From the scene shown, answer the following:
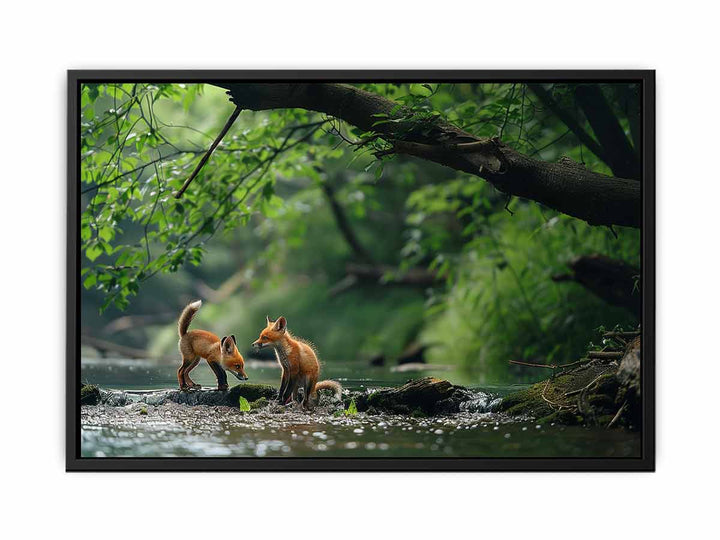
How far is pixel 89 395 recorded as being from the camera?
10.6ft

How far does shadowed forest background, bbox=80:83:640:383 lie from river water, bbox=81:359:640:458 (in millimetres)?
580

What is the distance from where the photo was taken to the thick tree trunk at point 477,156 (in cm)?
305

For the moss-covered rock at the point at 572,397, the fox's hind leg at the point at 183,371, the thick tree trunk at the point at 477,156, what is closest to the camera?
the thick tree trunk at the point at 477,156

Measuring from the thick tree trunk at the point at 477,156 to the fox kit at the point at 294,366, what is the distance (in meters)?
0.91

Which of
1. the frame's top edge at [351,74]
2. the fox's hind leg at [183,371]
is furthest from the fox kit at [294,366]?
the frame's top edge at [351,74]

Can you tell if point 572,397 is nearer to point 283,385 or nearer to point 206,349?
point 283,385

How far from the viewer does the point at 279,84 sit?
123 inches

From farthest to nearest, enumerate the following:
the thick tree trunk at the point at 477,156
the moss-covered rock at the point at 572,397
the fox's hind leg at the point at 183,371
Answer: the fox's hind leg at the point at 183,371 < the moss-covered rock at the point at 572,397 < the thick tree trunk at the point at 477,156

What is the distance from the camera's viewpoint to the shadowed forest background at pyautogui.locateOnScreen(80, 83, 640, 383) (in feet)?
10.7

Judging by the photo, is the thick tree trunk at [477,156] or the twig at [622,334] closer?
the thick tree trunk at [477,156]

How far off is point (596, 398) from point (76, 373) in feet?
6.85

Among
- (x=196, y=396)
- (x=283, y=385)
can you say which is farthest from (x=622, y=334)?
(x=196, y=396)

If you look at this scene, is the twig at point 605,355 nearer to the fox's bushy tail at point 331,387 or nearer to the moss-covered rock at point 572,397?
the moss-covered rock at point 572,397

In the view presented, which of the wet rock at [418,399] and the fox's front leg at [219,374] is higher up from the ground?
the fox's front leg at [219,374]
